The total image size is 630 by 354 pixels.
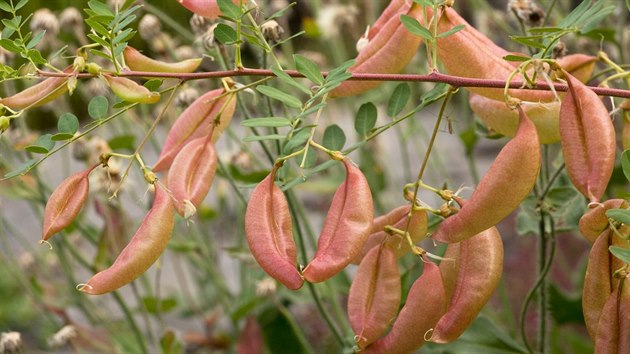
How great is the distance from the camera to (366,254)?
0.47m

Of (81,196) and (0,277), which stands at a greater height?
(81,196)

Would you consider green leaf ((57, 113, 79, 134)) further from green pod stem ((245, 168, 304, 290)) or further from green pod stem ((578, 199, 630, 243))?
green pod stem ((578, 199, 630, 243))

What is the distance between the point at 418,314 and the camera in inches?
17.2

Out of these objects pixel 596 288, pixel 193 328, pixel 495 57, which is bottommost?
pixel 193 328

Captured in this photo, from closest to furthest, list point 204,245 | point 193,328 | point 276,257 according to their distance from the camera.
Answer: point 276,257 → point 204,245 → point 193,328

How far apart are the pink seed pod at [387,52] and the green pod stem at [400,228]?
0.23ft

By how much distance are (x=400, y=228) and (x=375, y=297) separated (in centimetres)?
4

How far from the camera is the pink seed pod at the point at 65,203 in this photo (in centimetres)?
44

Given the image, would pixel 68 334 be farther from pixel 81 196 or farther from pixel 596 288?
pixel 596 288

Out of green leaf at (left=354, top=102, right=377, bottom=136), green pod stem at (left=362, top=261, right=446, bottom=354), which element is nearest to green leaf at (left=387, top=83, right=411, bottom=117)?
green leaf at (left=354, top=102, right=377, bottom=136)

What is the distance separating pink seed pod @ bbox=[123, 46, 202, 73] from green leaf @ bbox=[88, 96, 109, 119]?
3cm

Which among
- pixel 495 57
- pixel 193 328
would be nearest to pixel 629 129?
pixel 495 57

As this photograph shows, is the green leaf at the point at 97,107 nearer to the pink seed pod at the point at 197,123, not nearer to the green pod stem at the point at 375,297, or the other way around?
the pink seed pod at the point at 197,123

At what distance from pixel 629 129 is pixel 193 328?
1053 mm
